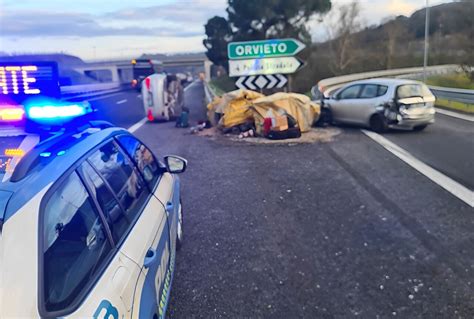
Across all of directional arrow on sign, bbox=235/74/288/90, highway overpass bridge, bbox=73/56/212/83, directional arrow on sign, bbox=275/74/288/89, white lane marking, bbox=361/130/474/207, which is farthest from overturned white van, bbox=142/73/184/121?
highway overpass bridge, bbox=73/56/212/83

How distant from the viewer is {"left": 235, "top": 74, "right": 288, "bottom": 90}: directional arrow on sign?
13.2m

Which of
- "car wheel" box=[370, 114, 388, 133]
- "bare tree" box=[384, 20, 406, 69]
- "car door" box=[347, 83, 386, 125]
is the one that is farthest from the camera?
"bare tree" box=[384, 20, 406, 69]

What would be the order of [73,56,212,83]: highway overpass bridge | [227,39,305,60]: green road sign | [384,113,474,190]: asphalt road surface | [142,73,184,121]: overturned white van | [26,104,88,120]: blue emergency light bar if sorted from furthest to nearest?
[73,56,212,83]: highway overpass bridge, [142,73,184,121]: overturned white van, [227,39,305,60]: green road sign, [384,113,474,190]: asphalt road surface, [26,104,88,120]: blue emergency light bar

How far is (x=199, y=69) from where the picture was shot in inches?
4250

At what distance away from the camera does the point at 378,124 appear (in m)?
11.2

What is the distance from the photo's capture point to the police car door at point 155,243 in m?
2.24

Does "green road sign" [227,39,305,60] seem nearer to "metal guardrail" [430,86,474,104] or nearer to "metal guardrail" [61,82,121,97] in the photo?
"metal guardrail" [430,86,474,104]

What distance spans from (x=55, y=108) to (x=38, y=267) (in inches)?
70.8

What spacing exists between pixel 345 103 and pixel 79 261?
11207 millimetres

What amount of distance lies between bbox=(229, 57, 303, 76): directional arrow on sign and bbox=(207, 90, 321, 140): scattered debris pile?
1.21m

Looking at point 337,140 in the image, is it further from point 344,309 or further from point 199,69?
point 199,69

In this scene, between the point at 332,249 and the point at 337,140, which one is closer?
the point at 332,249

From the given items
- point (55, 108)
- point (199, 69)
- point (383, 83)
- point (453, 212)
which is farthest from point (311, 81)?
point (199, 69)

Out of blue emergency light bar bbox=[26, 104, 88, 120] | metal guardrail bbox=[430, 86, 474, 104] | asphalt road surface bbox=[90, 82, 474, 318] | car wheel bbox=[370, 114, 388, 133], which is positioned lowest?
asphalt road surface bbox=[90, 82, 474, 318]
